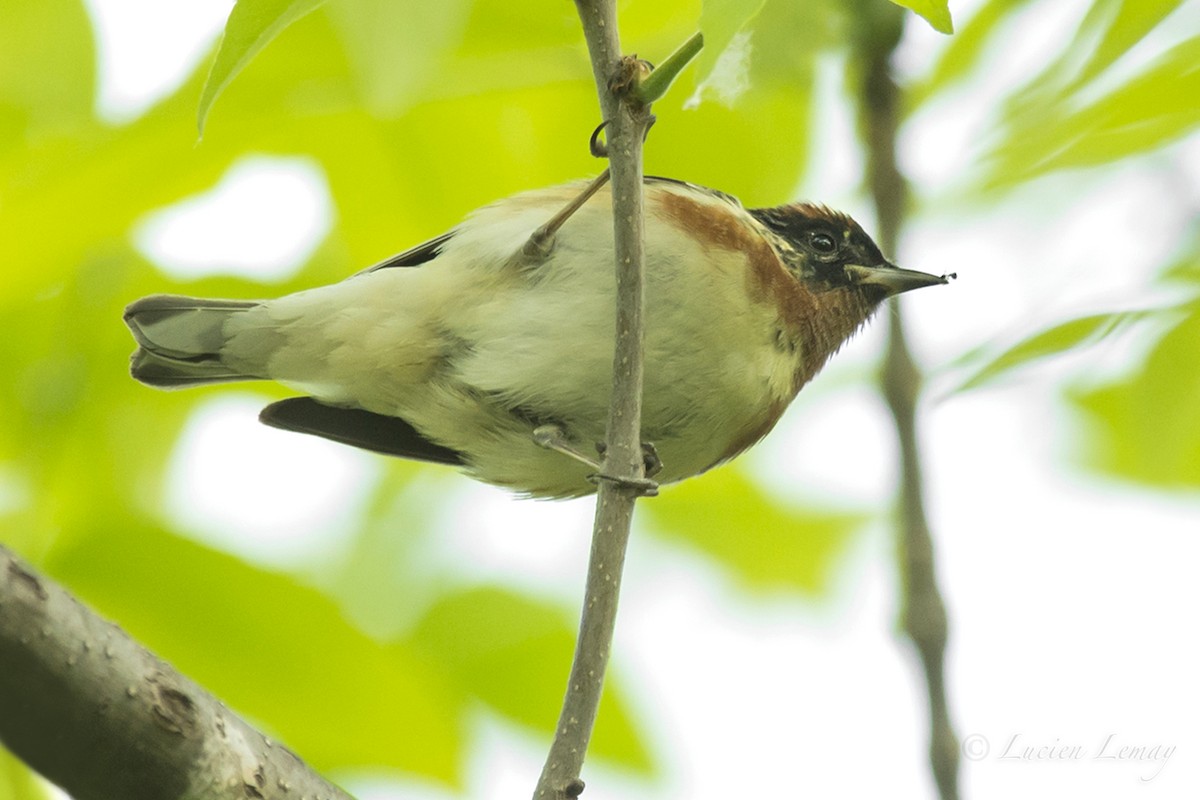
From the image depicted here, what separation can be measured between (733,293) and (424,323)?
3.75ft

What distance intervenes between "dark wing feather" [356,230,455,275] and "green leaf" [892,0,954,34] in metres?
2.26

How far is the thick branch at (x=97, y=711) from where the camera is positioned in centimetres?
192

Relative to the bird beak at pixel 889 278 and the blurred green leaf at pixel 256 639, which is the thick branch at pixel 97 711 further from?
the bird beak at pixel 889 278

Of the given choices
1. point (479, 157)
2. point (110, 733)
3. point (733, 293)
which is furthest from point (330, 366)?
point (110, 733)

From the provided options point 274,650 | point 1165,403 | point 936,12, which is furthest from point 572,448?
point 936,12

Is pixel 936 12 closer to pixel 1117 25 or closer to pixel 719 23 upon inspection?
pixel 719 23

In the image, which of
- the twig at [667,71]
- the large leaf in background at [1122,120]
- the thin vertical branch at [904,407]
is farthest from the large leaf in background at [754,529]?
the twig at [667,71]

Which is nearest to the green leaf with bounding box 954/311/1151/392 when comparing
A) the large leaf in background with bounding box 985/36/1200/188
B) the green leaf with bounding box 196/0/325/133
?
the large leaf in background with bounding box 985/36/1200/188

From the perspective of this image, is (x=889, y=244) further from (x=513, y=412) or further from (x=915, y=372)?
(x=513, y=412)

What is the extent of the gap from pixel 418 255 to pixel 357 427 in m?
0.83

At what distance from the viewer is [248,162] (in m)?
3.79

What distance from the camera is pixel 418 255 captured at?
15.6 feet

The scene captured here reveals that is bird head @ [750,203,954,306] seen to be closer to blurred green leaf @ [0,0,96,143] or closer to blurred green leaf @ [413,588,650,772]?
blurred green leaf @ [413,588,650,772]

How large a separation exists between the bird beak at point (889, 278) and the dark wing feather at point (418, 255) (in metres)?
1.72
